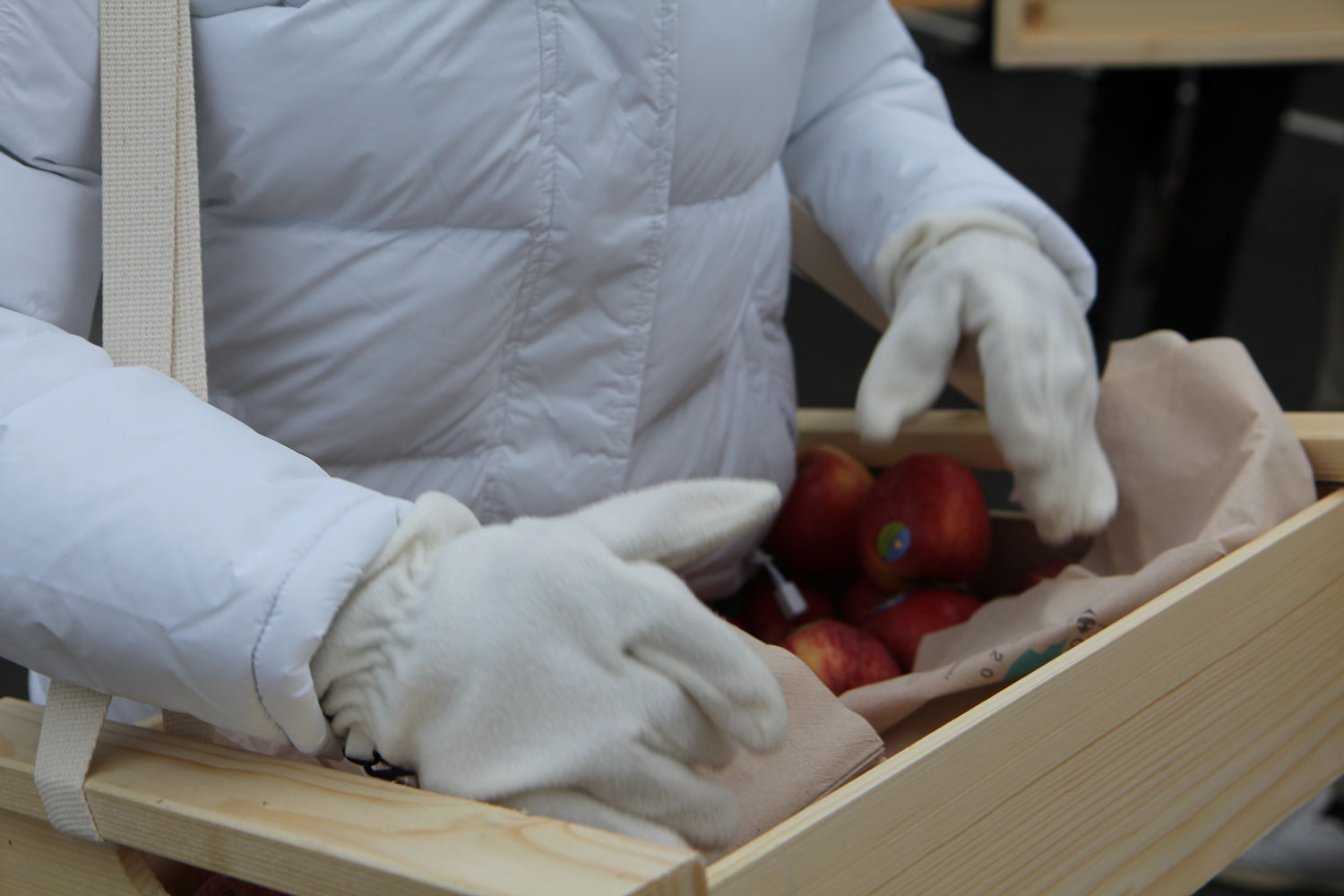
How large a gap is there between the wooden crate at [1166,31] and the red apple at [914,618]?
1238mm

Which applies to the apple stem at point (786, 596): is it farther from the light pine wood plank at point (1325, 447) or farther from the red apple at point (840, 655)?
the light pine wood plank at point (1325, 447)

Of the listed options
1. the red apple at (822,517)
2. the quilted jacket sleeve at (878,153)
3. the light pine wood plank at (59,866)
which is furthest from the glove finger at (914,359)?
the light pine wood plank at (59,866)

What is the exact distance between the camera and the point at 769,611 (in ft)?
3.12

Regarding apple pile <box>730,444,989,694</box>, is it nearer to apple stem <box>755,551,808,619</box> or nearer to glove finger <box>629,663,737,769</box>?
apple stem <box>755,551,808,619</box>

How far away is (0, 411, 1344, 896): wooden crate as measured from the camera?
0.43 metres

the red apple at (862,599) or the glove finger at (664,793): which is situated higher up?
the glove finger at (664,793)

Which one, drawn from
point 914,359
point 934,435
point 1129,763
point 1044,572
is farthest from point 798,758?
point 934,435

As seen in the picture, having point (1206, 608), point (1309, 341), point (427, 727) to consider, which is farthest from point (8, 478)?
point (1309, 341)

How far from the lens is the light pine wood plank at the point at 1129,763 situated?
50 centimetres

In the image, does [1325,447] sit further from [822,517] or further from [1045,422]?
[822,517]

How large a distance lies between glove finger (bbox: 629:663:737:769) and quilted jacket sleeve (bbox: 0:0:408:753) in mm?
121

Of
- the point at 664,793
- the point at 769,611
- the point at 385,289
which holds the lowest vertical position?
the point at 769,611

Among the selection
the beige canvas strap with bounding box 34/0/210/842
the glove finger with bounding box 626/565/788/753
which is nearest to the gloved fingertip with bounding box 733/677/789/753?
the glove finger with bounding box 626/565/788/753

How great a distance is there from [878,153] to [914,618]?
1.16 feet
